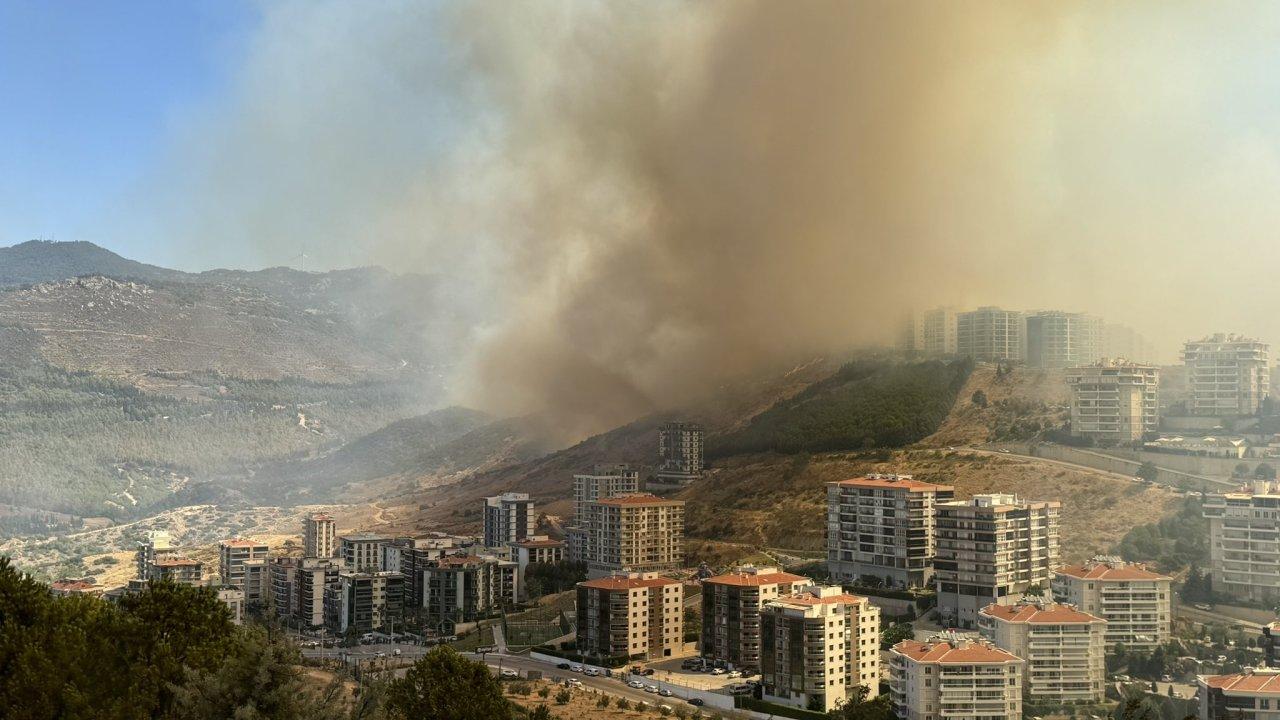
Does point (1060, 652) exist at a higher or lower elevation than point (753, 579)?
lower

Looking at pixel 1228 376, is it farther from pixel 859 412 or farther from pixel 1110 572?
pixel 1110 572

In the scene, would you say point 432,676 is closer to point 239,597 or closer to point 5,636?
point 5,636

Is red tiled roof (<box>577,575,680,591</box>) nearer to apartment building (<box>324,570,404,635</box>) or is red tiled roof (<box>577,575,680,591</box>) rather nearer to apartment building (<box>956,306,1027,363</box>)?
apartment building (<box>324,570,404,635</box>)

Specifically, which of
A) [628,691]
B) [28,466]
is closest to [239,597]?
[628,691]

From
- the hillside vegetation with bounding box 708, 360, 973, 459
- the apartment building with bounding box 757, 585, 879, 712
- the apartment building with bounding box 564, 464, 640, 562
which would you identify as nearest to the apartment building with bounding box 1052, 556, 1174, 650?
the apartment building with bounding box 757, 585, 879, 712

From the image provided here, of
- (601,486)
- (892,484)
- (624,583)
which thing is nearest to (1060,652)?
(892,484)

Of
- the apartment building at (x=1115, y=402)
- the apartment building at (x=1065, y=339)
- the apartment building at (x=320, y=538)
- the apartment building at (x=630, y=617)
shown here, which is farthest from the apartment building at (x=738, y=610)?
the apartment building at (x=1065, y=339)
